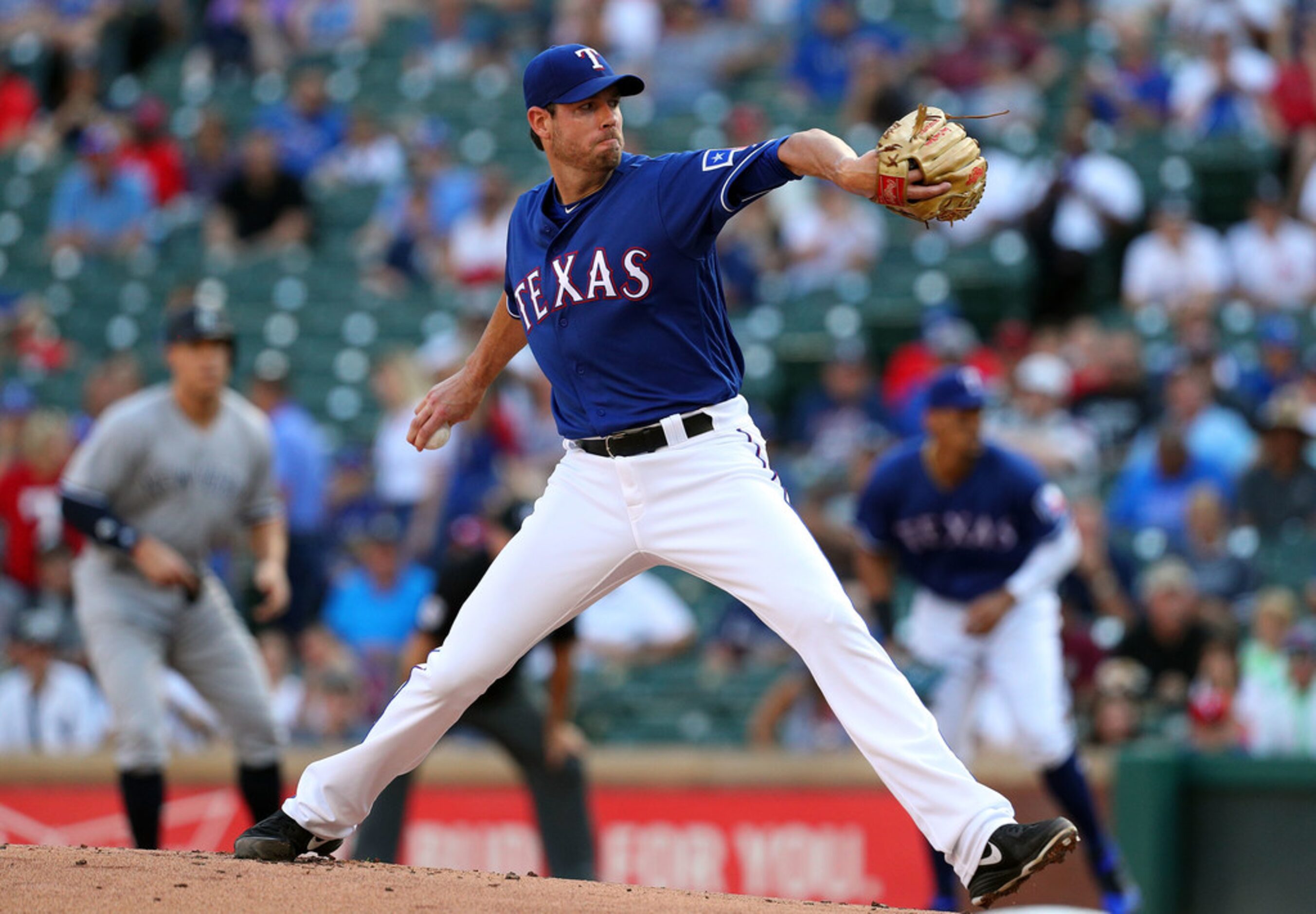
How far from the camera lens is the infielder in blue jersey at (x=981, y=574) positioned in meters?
7.36

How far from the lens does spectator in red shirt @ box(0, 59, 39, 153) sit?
18281mm

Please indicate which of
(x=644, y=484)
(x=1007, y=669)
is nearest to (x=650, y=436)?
(x=644, y=484)

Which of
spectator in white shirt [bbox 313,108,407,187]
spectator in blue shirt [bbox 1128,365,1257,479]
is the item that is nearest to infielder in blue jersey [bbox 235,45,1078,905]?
spectator in blue shirt [bbox 1128,365,1257,479]

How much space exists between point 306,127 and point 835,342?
246 inches

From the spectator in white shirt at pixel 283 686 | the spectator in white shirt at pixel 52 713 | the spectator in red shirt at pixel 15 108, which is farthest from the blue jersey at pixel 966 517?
the spectator in red shirt at pixel 15 108

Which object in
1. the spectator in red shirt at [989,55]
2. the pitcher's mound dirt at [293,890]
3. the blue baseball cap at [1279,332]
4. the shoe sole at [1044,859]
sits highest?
the spectator in red shirt at [989,55]

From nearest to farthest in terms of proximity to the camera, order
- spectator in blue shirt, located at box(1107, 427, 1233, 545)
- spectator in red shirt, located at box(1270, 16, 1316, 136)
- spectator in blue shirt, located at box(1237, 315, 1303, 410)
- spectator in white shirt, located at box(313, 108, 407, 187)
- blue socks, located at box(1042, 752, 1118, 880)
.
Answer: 1. blue socks, located at box(1042, 752, 1118, 880)
2. spectator in blue shirt, located at box(1107, 427, 1233, 545)
3. spectator in blue shirt, located at box(1237, 315, 1303, 410)
4. spectator in red shirt, located at box(1270, 16, 1316, 136)
5. spectator in white shirt, located at box(313, 108, 407, 187)

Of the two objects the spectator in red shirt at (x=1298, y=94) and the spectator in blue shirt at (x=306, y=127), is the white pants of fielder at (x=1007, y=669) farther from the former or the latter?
the spectator in blue shirt at (x=306, y=127)

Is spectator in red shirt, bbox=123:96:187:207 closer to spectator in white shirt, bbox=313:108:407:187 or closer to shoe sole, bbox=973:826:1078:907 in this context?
spectator in white shirt, bbox=313:108:407:187

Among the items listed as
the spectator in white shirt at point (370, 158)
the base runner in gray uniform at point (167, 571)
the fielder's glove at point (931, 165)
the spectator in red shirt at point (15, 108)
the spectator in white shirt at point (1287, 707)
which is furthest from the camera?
the spectator in red shirt at point (15, 108)

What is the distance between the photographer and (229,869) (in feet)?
15.6

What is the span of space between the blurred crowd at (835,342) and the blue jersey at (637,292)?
10.5 feet

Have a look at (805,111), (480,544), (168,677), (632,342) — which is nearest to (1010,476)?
(480,544)

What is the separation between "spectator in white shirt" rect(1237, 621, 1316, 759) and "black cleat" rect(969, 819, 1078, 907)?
451 cm
